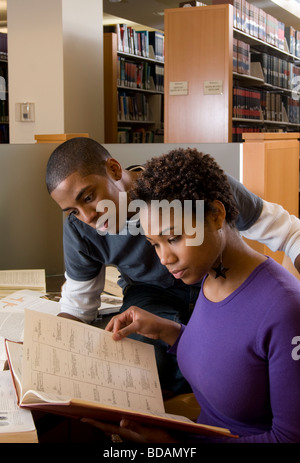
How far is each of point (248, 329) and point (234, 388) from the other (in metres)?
0.10

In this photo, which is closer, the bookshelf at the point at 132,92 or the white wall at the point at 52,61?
the white wall at the point at 52,61

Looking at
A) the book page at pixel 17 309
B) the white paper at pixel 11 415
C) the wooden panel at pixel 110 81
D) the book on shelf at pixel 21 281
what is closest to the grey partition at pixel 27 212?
the book on shelf at pixel 21 281

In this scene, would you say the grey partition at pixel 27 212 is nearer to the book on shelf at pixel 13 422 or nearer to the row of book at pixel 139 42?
the book on shelf at pixel 13 422

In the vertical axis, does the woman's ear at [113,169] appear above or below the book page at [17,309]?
above

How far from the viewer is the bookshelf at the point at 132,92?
18.7 feet

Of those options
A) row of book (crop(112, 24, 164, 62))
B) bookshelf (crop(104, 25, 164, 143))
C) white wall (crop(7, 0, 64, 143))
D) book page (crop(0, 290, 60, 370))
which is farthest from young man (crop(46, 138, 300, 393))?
row of book (crop(112, 24, 164, 62))

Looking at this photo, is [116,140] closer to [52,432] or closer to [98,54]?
[98,54]

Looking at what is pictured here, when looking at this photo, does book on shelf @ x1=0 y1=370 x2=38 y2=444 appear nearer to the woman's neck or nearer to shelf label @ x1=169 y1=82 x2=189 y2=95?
the woman's neck

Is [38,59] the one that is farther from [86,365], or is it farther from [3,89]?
[86,365]

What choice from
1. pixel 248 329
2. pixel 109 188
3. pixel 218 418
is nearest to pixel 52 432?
pixel 218 418

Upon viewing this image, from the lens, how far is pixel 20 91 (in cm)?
434

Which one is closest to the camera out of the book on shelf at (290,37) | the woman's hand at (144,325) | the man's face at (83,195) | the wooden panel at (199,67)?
the woman's hand at (144,325)

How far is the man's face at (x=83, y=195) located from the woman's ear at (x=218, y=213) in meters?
0.49

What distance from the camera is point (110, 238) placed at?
57.6 inches
